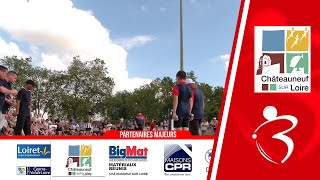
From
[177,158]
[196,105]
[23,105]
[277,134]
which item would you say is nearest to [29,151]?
[177,158]

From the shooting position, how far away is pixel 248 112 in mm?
2812

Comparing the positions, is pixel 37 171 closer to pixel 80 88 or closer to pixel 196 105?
pixel 196 105

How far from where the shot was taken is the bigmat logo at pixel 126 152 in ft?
24.5

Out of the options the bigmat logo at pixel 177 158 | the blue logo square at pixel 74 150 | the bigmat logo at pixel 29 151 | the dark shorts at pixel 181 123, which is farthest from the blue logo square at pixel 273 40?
the dark shorts at pixel 181 123

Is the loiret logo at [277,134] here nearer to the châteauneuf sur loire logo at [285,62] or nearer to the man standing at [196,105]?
the châteauneuf sur loire logo at [285,62]

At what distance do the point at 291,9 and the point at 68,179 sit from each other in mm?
5753

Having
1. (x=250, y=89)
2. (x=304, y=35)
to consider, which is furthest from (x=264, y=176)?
(x=304, y=35)

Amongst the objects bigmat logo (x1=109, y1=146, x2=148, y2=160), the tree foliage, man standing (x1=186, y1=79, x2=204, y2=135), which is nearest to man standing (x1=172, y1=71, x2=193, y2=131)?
man standing (x1=186, y1=79, x2=204, y2=135)

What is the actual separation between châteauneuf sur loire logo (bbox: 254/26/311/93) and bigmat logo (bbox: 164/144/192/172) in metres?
4.76

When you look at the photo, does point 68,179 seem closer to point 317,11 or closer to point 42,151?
point 42,151

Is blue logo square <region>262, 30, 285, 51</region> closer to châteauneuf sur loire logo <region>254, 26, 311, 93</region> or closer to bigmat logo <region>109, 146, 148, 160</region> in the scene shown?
châteauneuf sur loire logo <region>254, 26, 311, 93</region>

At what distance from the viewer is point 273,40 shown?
110 inches

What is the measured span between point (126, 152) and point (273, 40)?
5112mm

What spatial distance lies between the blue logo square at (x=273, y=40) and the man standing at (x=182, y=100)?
655 cm
